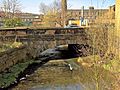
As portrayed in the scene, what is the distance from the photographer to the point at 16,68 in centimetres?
3008

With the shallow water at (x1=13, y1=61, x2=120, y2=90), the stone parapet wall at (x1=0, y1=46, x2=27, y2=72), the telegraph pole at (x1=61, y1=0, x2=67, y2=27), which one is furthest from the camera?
the telegraph pole at (x1=61, y1=0, x2=67, y2=27)

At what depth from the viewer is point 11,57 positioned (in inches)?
1192

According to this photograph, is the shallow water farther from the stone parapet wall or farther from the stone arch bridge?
the stone arch bridge

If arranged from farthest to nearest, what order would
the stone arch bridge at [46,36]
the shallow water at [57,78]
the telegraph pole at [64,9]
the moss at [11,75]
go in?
the telegraph pole at [64,9] → the stone arch bridge at [46,36] → the moss at [11,75] → the shallow water at [57,78]

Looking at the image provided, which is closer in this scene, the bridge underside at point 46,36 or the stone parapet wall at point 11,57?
the stone parapet wall at point 11,57

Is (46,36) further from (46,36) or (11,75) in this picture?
(11,75)

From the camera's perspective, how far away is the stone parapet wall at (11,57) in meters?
27.2

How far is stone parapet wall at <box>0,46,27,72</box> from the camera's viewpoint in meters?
27.2

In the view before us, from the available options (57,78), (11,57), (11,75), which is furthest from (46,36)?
(11,75)

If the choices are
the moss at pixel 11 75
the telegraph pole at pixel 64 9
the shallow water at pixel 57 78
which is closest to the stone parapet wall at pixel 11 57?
→ the moss at pixel 11 75

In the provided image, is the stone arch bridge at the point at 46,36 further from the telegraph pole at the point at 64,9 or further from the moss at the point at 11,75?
the telegraph pole at the point at 64,9

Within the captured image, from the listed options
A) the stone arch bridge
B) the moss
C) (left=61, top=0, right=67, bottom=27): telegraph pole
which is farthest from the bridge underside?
(left=61, top=0, right=67, bottom=27): telegraph pole

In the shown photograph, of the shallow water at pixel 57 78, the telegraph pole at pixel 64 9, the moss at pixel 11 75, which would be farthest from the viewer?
the telegraph pole at pixel 64 9

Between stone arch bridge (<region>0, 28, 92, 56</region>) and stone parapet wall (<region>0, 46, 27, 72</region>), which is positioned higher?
stone arch bridge (<region>0, 28, 92, 56</region>)
